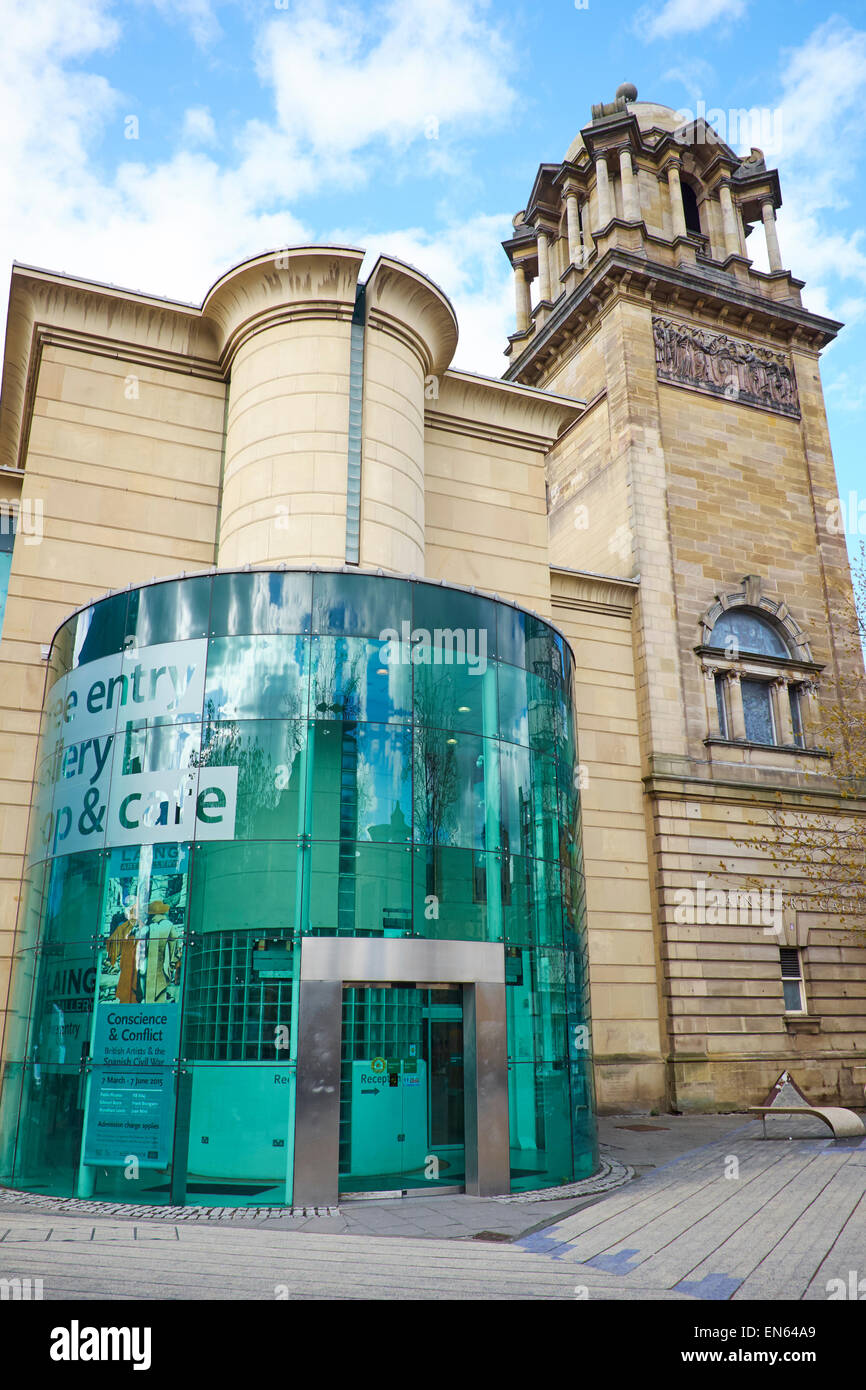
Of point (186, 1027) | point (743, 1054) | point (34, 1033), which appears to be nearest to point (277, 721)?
point (186, 1027)

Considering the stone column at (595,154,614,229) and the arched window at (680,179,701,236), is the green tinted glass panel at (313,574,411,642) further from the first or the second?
the arched window at (680,179,701,236)

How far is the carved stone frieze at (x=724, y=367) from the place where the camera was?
2936 centimetres

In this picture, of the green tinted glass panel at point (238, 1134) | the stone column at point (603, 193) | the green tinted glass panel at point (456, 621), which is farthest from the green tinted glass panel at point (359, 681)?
the stone column at point (603, 193)

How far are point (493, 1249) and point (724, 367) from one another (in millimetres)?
27923

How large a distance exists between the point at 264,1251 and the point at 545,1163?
5043mm

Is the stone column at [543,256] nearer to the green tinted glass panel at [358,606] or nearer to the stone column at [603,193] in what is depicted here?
the stone column at [603,193]

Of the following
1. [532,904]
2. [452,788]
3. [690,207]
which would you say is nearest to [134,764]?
[452,788]

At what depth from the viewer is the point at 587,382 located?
30234 millimetres

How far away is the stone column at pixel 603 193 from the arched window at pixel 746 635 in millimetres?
14274

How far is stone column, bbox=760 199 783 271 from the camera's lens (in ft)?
111

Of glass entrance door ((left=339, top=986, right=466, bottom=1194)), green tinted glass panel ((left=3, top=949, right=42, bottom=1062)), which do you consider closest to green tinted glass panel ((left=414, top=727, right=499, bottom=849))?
glass entrance door ((left=339, top=986, right=466, bottom=1194))

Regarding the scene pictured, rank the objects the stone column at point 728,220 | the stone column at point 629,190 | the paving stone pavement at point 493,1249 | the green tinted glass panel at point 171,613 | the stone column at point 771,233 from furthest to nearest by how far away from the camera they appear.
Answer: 1. the stone column at point 771,233
2. the stone column at point 728,220
3. the stone column at point 629,190
4. the green tinted glass panel at point 171,613
5. the paving stone pavement at point 493,1249
